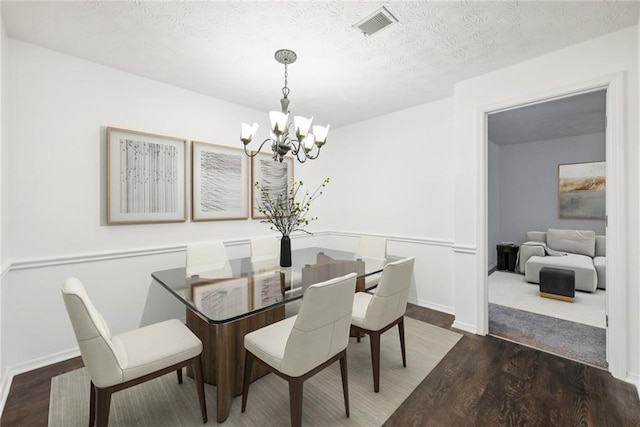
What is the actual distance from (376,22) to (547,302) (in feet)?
13.1

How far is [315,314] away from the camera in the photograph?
4.55 ft

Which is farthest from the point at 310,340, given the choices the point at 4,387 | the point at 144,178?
the point at 144,178

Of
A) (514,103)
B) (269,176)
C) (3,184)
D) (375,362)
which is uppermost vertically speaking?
(514,103)

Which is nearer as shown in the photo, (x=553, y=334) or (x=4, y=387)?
(x=4, y=387)

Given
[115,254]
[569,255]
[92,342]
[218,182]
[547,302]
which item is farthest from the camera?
[569,255]

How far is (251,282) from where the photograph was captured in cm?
200

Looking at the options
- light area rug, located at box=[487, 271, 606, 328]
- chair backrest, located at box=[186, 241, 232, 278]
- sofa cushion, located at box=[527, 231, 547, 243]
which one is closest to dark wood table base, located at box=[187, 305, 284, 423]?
chair backrest, located at box=[186, 241, 232, 278]

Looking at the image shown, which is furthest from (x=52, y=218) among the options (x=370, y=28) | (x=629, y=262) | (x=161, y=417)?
(x=629, y=262)

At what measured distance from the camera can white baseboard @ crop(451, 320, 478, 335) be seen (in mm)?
2806

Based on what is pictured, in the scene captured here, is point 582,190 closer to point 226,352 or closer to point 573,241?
point 573,241

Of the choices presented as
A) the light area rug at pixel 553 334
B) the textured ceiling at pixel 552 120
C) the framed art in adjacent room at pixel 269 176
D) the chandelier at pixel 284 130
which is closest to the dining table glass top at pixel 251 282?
the chandelier at pixel 284 130

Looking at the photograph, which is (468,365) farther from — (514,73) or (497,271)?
(497,271)

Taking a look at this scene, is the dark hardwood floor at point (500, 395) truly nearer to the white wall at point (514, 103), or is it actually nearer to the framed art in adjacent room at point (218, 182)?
the white wall at point (514, 103)

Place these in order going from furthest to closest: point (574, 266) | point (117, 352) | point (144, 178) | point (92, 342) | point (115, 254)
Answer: point (574, 266) → point (144, 178) → point (115, 254) → point (117, 352) → point (92, 342)
